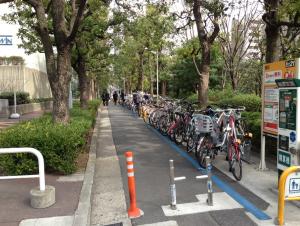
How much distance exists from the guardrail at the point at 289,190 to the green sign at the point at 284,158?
0.98 meters

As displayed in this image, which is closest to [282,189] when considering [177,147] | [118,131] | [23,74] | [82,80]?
[177,147]

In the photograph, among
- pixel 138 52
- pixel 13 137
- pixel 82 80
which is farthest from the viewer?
pixel 138 52

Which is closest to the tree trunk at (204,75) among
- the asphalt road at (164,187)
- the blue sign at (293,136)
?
the asphalt road at (164,187)

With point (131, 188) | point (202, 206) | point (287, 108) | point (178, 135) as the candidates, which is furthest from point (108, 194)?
point (178, 135)

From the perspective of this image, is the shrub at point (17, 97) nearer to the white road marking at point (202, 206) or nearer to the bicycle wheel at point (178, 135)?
the bicycle wheel at point (178, 135)

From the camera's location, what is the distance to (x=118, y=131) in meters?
15.9

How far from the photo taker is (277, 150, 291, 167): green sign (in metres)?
6.10

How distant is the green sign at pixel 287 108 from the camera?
593cm

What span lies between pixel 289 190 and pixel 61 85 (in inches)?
249

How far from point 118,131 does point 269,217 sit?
36.3 ft

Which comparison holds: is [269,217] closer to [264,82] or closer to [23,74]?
[264,82]

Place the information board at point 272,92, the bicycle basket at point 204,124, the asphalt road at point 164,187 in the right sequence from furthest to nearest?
the bicycle basket at point 204,124
the information board at point 272,92
the asphalt road at point 164,187

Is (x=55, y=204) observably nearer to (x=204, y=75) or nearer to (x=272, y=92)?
(x=272, y=92)

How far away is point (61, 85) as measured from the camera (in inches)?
378
